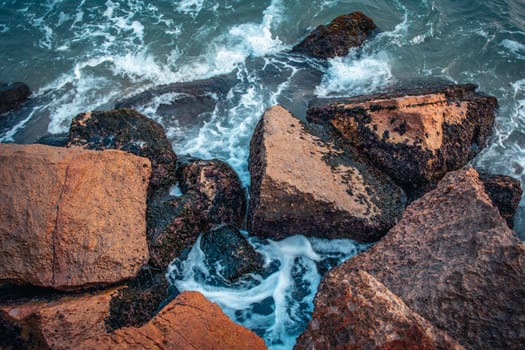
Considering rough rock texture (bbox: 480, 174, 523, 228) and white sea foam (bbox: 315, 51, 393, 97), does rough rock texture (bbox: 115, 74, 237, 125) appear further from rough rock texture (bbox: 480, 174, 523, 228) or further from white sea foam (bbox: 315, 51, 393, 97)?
rough rock texture (bbox: 480, 174, 523, 228)

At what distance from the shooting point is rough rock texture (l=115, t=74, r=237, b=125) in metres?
6.37

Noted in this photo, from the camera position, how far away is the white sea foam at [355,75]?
22.5 feet

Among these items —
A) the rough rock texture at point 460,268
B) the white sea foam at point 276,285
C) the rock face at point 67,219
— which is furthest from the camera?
the white sea foam at point 276,285

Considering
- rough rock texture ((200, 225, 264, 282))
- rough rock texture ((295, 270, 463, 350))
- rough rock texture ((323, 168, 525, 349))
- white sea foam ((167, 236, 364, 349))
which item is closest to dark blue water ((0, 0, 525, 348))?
white sea foam ((167, 236, 364, 349))

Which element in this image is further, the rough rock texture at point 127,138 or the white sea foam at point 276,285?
the rough rock texture at point 127,138

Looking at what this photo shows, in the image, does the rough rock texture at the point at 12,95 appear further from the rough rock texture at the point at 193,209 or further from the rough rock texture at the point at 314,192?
the rough rock texture at the point at 314,192

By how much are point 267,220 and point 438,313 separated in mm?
2033

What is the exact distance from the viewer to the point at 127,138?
4895 mm

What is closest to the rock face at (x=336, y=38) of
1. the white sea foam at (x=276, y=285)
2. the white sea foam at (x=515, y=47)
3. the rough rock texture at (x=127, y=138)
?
the white sea foam at (x=515, y=47)

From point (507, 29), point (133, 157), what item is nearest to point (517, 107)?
point (507, 29)

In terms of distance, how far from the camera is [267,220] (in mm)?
4363

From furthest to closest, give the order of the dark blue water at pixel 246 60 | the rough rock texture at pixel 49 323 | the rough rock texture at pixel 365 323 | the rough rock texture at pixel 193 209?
the dark blue water at pixel 246 60, the rough rock texture at pixel 193 209, the rough rock texture at pixel 49 323, the rough rock texture at pixel 365 323

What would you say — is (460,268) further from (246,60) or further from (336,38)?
(246,60)

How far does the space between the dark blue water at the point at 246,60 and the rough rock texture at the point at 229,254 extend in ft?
0.63
